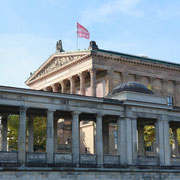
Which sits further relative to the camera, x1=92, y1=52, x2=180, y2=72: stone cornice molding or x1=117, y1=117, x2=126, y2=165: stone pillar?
x1=92, y1=52, x2=180, y2=72: stone cornice molding

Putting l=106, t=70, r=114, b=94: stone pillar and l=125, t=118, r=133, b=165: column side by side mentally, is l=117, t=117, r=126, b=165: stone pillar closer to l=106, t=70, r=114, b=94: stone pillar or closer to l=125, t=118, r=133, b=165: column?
l=125, t=118, r=133, b=165: column

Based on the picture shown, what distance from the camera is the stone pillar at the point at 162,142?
42.7 meters

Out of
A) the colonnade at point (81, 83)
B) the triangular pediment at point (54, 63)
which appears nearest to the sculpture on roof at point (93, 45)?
the triangular pediment at point (54, 63)

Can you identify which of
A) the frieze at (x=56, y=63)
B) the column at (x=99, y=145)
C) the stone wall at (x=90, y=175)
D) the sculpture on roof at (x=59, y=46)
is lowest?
the stone wall at (x=90, y=175)

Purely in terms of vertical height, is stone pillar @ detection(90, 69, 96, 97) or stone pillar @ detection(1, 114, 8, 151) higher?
stone pillar @ detection(90, 69, 96, 97)

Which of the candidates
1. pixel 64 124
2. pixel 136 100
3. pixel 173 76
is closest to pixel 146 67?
pixel 173 76

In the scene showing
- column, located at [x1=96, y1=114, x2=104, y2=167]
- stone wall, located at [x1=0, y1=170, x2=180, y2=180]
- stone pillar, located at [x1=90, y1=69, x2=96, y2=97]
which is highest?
stone pillar, located at [x1=90, y1=69, x2=96, y2=97]

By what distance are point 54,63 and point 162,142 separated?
1619 inches

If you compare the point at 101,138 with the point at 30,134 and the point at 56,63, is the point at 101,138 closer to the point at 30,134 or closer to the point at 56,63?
the point at 30,134

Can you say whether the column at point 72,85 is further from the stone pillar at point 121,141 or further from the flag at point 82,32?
the stone pillar at point 121,141

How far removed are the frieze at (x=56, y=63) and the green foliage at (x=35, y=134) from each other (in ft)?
51.9

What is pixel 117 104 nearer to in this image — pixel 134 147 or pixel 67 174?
pixel 134 147

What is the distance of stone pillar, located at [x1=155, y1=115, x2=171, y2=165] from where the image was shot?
1682 inches

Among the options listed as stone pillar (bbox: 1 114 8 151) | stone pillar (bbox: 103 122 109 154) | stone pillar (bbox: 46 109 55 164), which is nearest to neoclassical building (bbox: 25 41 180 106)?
stone pillar (bbox: 103 122 109 154)
